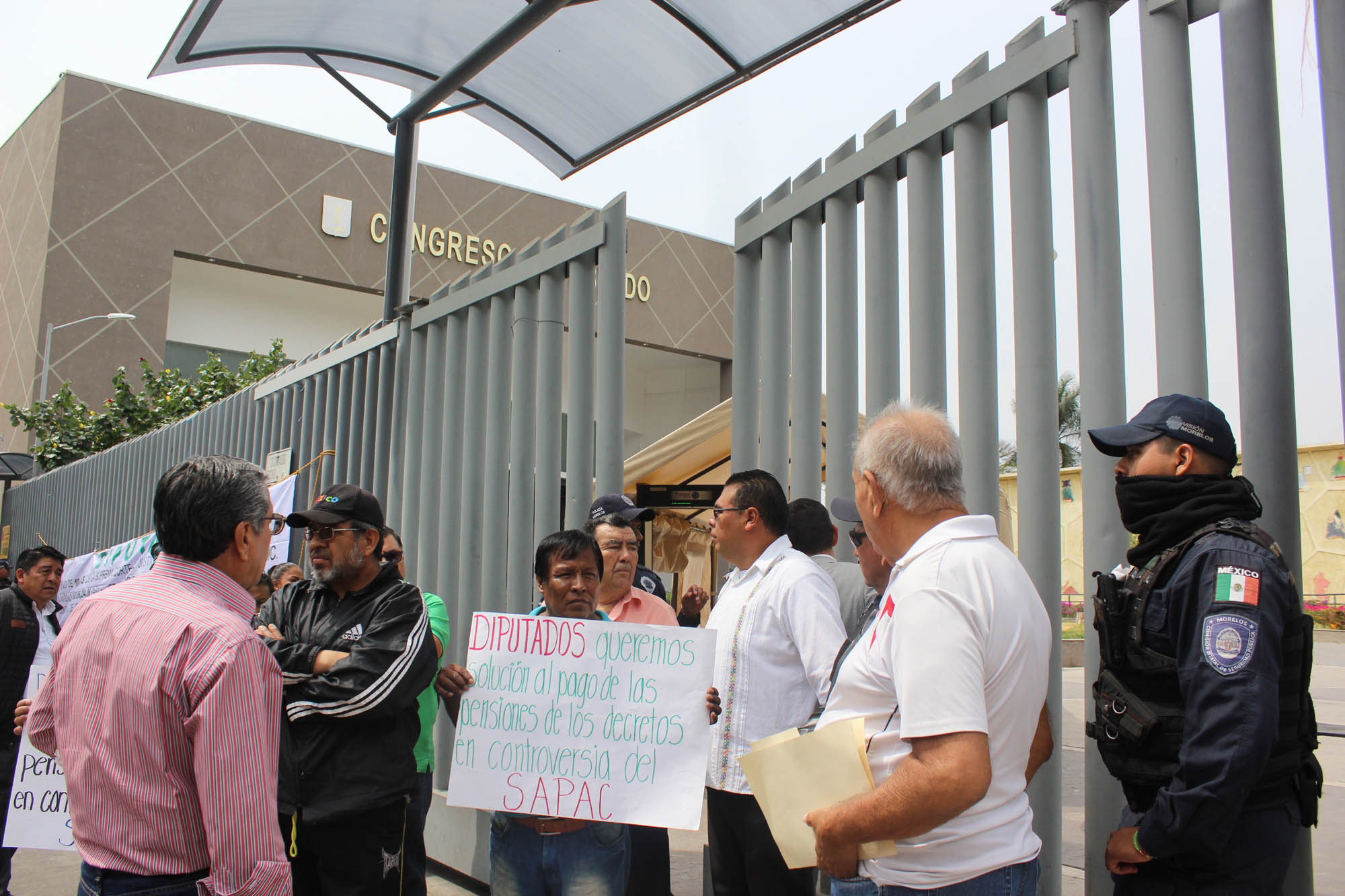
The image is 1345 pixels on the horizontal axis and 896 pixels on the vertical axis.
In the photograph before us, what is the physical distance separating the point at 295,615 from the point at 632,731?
126cm

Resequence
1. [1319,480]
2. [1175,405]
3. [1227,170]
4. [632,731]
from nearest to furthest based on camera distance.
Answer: [1175,405] → [1227,170] → [632,731] → [1319,480]

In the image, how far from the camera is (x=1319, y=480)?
24859mm

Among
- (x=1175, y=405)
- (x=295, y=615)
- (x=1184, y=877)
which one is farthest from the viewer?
(x=295, y=615)

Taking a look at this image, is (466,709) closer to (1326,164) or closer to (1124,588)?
(1124,588)

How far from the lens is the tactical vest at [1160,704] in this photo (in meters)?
2.31

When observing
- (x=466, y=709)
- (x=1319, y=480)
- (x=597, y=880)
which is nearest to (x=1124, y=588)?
(x=597, y=880)

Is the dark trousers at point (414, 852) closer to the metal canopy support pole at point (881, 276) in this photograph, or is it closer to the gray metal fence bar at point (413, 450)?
the metal canopy support pole at point (881, 276)

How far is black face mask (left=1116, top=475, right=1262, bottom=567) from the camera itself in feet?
7.88

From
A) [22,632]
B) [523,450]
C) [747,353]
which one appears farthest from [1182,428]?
[22,632]

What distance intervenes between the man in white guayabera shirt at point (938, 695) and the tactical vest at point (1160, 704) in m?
0.48

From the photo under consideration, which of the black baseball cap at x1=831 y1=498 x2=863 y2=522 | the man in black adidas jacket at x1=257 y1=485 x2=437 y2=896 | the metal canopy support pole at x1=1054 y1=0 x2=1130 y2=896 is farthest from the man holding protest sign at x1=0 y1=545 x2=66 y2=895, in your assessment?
the metal canopy support pole at x1=1054 y1=0 x2=1130 y2=896

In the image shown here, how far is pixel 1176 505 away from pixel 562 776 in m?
1.96

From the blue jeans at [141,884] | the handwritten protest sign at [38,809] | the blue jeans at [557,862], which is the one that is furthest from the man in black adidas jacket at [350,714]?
the handwritten protest sign at [38,809]

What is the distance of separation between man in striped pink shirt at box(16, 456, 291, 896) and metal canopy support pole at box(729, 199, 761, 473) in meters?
2.70
